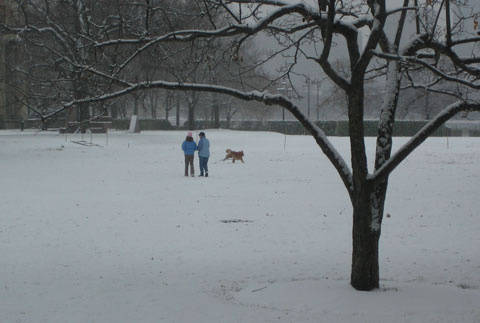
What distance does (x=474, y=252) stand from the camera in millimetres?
12391

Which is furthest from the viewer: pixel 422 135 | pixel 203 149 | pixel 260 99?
pixel 203 149

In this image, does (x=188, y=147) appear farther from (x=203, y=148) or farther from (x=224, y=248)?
(x=224, y=248)

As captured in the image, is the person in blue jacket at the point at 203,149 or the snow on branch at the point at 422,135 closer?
the snow on branch at the point at 422,135

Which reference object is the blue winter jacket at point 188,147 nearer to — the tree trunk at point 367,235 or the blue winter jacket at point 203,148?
the blue winter jacket at point 203,148

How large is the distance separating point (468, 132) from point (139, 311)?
2983 inches

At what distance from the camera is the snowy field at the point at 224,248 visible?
323 inches

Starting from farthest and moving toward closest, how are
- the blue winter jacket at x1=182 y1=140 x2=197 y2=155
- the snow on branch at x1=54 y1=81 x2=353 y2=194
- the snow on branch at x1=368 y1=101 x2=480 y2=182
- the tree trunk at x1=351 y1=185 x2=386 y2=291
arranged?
1. the blue winter jacket at x1=182 y1=140 x2=197 y2=155
2. the tree trunk at x1=351 y1=185 x2=386 y2=291
3. the snow on branch at x1=54 y1=81 x2=353 y2=194
4. the snow on branch at x1=368 y1=101 x2=480 y2=182

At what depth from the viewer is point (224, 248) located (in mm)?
12727

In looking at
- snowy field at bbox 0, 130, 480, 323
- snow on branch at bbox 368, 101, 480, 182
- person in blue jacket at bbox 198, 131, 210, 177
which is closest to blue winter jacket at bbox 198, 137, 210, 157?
person in blue jacket at bbox 198, 131, 210, 177

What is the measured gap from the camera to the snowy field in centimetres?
821

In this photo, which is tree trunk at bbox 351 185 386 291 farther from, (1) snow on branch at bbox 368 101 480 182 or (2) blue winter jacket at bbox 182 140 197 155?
(2) blue winter jacket at bbox 182 140 197 155

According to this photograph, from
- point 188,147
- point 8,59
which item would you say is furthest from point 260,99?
point 8,59

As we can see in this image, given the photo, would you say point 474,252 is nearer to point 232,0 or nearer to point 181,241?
point 181,241

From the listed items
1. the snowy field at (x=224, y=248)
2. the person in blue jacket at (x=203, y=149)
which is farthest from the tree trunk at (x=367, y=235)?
the person in blue jacket at (x=203, y=149)
